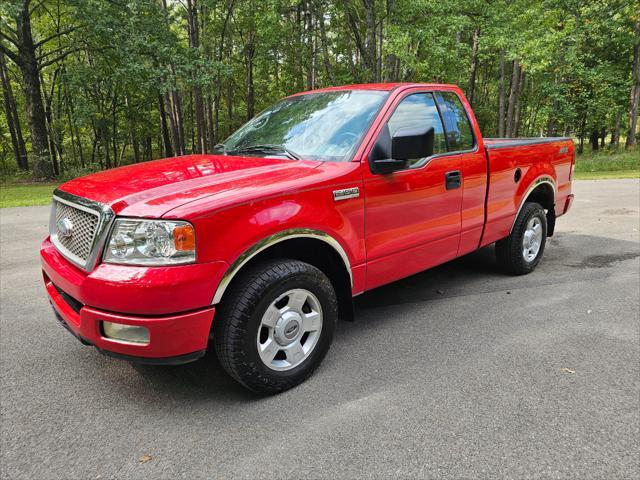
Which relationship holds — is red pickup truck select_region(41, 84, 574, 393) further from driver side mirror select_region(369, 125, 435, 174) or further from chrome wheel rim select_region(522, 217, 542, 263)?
chrome wheel rim select_region(522, 217, 542, 263)

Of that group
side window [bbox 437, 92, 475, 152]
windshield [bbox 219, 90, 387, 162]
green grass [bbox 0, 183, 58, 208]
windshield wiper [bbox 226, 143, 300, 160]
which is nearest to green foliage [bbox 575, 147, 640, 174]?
Result: side window [bbox 437, 92, 475, 152]

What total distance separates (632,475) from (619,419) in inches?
18.6

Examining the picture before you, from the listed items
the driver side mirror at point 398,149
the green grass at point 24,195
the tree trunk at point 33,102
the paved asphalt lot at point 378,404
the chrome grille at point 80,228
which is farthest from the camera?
the tree trunk at point 33,102

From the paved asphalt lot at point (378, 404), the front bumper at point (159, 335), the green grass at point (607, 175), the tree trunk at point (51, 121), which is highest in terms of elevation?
the tree trunk at point (51, 121)

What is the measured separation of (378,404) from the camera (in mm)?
2646

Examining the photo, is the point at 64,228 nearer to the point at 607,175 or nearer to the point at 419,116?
the point at 419,116

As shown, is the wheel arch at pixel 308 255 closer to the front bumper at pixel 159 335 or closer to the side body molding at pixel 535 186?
the front bumper at pixel 159 335

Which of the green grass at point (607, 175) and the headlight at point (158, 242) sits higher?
the headlight at point (158, 242)

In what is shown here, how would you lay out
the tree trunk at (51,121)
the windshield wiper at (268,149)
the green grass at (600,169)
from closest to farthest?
the windshield wiper at (268,149) → the green grass at (600,169) → the tree trunk at (51,121)

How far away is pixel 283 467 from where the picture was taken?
216 cm

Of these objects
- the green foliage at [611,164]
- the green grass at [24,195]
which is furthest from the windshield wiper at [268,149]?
the green foliage at [611,164]

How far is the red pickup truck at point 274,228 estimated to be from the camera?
2.33m

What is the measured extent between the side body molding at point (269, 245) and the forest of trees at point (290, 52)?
15318 millimetres

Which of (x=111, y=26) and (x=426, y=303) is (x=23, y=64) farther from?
(x=426, y=303)
